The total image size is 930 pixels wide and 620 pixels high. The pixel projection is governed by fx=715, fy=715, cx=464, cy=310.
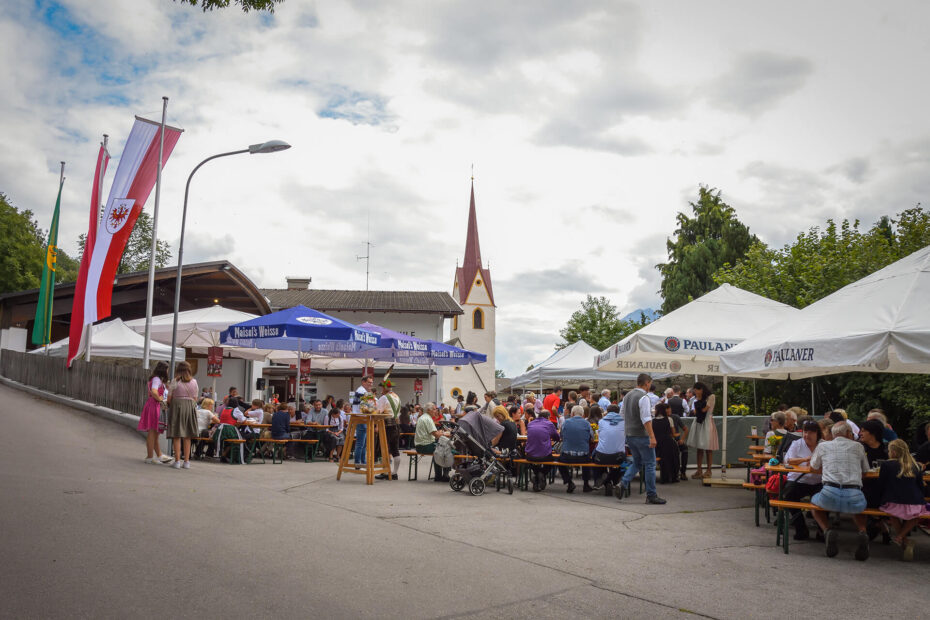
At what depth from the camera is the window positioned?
236 ft

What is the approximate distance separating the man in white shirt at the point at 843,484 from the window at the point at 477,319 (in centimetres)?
6441

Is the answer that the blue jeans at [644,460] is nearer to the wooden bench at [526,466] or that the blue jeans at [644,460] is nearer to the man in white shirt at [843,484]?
the wooden bench at [526,466]

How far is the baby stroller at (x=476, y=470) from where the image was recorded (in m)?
11.2

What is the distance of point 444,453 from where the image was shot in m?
12.2

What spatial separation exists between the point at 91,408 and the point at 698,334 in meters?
13.8

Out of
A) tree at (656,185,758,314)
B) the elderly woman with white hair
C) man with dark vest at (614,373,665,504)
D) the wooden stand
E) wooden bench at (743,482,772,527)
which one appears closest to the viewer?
wooden bench at (743,482,772,527)

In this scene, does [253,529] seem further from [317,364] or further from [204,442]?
[317,364]

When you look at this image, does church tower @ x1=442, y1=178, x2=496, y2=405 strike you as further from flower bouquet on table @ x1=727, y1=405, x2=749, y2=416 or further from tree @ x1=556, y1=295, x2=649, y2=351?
flower bouquet on table @ x1=727, y1=405, x2=749, y2=416

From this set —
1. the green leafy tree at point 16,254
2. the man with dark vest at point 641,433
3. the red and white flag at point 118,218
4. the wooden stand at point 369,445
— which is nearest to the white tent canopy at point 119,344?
the red and white flag at point 118,218

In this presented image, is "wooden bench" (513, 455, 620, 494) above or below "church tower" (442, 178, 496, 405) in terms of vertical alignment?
below

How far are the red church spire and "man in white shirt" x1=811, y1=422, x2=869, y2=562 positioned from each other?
217 feet

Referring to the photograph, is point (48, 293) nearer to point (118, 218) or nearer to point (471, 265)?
point (118, 218)

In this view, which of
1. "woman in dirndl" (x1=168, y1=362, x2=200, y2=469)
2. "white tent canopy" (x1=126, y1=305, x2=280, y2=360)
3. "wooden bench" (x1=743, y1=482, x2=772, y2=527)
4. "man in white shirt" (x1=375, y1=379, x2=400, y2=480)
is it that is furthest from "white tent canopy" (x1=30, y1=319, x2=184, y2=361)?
"wooden bench" (x1=743, y1=482, x2=772, y2=527)

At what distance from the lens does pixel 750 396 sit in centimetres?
2366
